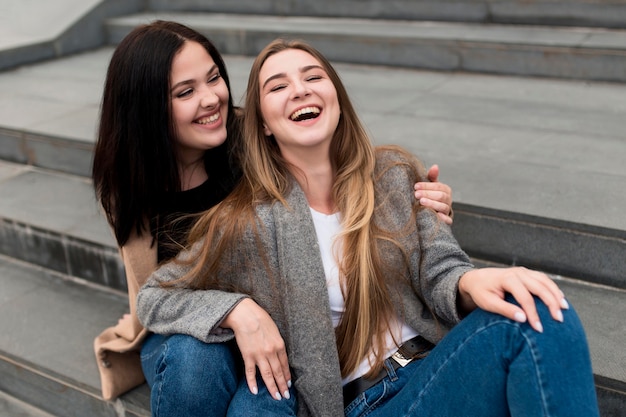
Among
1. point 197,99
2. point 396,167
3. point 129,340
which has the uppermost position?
point 197,99

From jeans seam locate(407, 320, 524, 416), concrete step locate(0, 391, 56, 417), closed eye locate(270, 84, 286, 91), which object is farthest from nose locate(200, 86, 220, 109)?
concrete step locate(0, 391, 56, 417)

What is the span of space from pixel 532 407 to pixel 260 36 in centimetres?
391

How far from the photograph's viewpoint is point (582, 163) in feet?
9.81

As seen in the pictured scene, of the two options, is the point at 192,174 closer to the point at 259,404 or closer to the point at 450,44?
the point at 259,404

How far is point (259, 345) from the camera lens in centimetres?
187

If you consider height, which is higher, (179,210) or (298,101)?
(298,101)

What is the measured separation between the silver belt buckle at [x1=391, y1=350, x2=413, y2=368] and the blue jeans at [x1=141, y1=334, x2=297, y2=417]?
0.30 metres

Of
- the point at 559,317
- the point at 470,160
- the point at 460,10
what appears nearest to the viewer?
the point at 559,317

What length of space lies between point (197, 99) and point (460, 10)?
10.2ft

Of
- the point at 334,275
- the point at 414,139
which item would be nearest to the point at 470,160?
the point at 414,139

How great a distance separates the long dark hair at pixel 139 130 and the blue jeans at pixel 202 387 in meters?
0.47

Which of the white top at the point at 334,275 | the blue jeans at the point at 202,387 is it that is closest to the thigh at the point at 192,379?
the blue jeans at the point at 202,387

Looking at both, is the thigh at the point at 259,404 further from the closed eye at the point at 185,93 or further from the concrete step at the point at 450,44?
the concrete step at the point at 450,44

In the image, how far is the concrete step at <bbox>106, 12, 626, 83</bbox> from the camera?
4.03 metres
